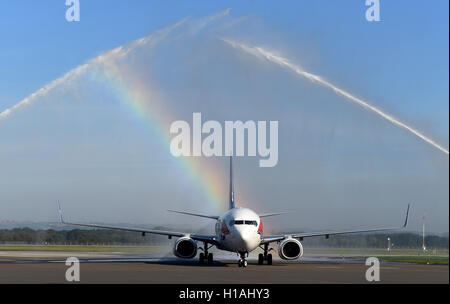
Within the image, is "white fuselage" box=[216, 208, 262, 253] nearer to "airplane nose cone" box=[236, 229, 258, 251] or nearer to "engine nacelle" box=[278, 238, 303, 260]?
"airplane nose cone" box=[236, 229, 258, 251]

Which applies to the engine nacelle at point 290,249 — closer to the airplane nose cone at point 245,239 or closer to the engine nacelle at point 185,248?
the airplane nose cone at point 245,239

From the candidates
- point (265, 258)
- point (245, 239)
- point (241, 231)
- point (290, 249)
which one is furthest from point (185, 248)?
point (290, 249)

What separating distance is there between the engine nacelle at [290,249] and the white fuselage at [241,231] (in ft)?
12.9

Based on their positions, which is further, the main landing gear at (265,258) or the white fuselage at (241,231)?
the main landing gear at (265,258)

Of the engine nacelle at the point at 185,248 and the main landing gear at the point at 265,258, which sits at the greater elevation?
the engine nacelle at the point at 185,248

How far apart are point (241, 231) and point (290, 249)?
7.21 metres

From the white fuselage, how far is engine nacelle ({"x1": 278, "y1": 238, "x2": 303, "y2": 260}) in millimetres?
3938

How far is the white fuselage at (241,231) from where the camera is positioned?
52531mm

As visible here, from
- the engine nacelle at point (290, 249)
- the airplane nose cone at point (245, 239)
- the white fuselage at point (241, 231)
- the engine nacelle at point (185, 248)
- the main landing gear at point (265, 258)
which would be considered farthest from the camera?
the engine nacelle at point (185, 248)

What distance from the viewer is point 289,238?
2291 inches

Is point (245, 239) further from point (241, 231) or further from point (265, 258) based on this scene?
point (265, 258)

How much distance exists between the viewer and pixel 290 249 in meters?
58.1
